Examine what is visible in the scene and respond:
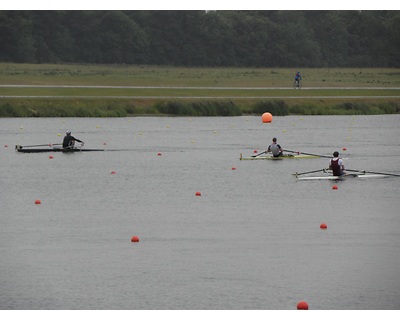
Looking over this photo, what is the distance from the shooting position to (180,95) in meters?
99.7

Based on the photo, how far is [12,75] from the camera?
12538 centimetres

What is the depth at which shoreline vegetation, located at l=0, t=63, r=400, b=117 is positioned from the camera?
3462 inches

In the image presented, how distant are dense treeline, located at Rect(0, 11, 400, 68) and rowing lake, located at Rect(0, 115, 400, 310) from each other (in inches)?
4077

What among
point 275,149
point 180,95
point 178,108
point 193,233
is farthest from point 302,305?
point 180,95

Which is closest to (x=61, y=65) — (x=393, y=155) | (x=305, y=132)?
(x=305, y=132)

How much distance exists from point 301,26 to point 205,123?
107732mm

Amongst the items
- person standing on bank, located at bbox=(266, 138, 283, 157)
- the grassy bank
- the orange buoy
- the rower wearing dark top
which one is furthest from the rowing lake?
the grassy bank

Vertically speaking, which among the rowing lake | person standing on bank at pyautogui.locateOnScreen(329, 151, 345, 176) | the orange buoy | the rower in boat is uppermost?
the rower in boat

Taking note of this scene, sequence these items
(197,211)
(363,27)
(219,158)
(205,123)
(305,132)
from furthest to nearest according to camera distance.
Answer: (363,27) < (205,123) < (305,132) < (219,158) < (197,211)

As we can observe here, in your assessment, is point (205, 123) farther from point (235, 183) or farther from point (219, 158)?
point (235, 183)

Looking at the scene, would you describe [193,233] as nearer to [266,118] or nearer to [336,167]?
[336,167]

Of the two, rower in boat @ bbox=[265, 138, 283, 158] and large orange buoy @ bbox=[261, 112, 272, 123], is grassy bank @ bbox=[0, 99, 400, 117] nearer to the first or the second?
large orange buoy @ bbox=[261, 112, 272, 123]

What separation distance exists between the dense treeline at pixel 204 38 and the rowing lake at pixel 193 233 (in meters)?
104

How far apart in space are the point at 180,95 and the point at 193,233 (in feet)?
227
